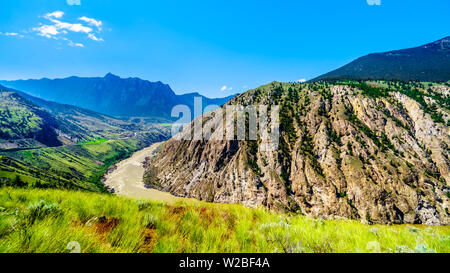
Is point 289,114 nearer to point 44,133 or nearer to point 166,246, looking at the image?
point 166,246

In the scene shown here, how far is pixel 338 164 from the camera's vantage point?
2751 inches

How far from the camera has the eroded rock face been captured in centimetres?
6022

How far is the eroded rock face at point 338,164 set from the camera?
198ft

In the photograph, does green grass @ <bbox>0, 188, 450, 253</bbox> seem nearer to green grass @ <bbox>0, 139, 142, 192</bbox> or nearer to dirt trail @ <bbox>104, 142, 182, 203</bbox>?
dirt trail @ <bbox>104, 142, 182, 203</bbox>

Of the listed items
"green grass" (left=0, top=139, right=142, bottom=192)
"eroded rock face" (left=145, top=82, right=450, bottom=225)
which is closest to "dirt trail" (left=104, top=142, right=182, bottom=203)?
"eroded rock face" (left=145, top=82, right=450, bottom=225)

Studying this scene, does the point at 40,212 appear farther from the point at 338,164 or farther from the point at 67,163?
the point at 67,163

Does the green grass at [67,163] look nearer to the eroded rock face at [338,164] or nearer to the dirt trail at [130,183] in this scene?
the dirt trail at [130,183]

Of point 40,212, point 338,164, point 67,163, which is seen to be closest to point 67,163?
point 67,163

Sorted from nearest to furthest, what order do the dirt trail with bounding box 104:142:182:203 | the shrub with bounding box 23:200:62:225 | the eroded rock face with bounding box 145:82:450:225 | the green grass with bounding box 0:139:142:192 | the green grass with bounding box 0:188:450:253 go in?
the green grass with bounding box 0:188:450:253, the shrub with bounding box 23:200:62:225, the eroded rock face with bounding box 145:82:450:225, the dirt trail with bounding box 104:142:182:203, the green grass with bounding box 0:139:142:192

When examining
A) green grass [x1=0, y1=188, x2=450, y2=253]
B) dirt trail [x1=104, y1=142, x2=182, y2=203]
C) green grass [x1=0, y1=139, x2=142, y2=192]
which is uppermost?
green grass [x1=0, y1=188, x2=450, y2=253]

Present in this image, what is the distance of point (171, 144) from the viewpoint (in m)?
115

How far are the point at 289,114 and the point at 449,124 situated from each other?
63.7 m

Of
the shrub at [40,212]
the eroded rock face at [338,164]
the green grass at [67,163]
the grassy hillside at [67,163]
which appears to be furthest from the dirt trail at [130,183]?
the shrub at [40,212]
